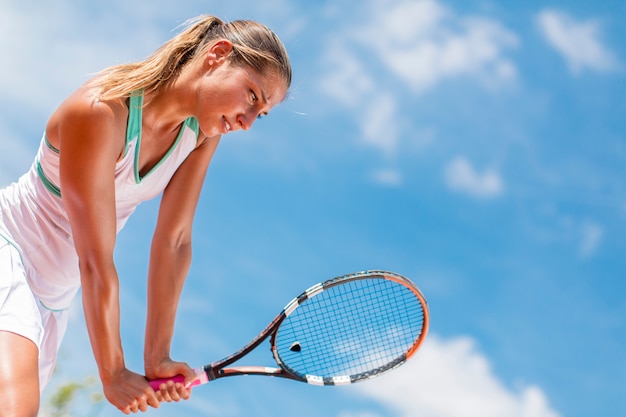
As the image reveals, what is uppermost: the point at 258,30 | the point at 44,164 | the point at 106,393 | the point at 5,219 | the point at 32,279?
the point at 258,30

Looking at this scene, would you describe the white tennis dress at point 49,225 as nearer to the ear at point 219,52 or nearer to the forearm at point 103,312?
the forearm at point 103,312

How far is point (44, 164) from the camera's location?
3010 mm

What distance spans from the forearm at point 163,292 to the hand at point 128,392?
21 cm

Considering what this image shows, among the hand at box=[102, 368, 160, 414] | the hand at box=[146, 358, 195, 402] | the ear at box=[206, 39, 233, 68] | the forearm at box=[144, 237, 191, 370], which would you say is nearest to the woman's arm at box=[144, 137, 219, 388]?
the forearm at box=[144, 237, 191, 370]

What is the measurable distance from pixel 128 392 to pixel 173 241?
0.75 meters

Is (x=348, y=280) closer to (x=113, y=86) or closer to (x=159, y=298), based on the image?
(x=159, y=298)

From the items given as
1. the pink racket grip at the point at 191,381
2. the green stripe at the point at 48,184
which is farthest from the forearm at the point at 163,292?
the green stripe at the point at 48,184

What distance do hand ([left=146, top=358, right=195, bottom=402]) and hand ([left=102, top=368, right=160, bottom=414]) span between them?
2.6 inches

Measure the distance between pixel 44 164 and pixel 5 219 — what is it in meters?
0.25

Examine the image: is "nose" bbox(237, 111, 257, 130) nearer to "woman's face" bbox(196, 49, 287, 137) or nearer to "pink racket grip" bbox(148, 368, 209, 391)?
"woman's face" bbox(196, 49, 287, 137)

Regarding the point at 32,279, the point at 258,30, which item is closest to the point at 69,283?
the point at 32,279

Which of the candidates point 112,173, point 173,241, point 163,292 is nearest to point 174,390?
point 163,292

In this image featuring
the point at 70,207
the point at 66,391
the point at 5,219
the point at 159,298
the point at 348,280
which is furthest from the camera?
the point at 66,391

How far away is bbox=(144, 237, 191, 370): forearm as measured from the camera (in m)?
3.29
